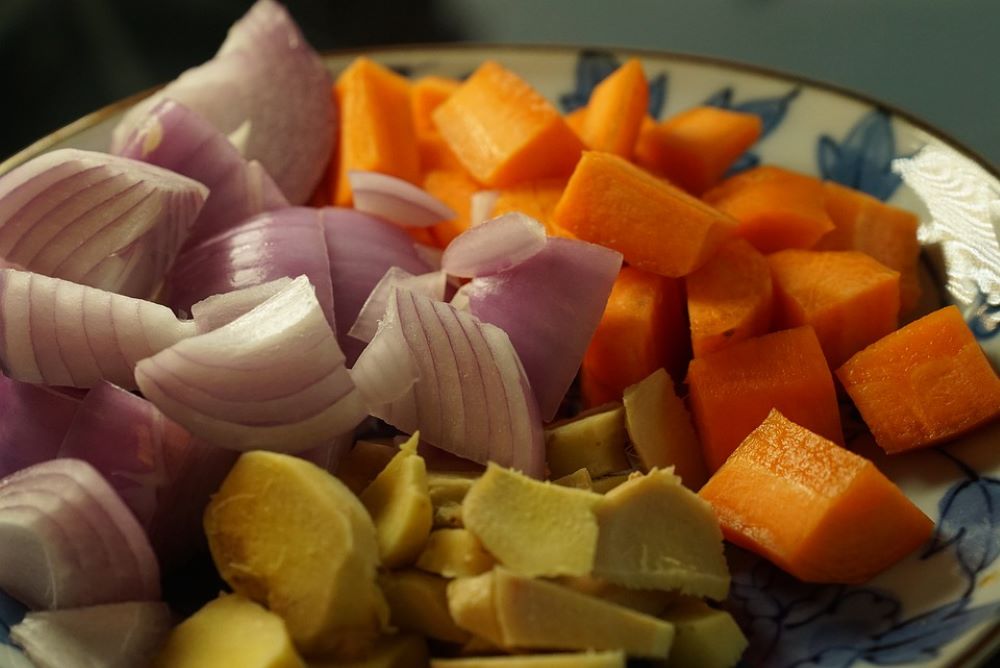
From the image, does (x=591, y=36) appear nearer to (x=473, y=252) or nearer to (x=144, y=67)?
(x=144, y=67)

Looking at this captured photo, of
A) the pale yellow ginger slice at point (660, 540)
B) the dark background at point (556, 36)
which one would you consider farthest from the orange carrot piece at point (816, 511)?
the dark background at point (556, 36)

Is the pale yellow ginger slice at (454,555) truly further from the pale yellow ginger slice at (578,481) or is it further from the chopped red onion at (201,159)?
the chopped red onion at (201,159)

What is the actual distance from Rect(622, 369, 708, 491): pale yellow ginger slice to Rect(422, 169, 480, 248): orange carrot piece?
19.7 inches

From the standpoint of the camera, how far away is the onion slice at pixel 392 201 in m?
1.67

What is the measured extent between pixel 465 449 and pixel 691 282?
1.52ft

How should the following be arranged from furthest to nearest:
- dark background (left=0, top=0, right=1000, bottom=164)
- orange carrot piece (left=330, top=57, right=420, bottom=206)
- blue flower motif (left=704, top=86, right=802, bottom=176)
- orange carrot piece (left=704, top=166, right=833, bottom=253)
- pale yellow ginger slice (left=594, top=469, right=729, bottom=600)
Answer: dark background (left=0, top=0, right=1000, bottom=164) → blue flower motif (left=704, top=86, right=802, bottom=176) → orange carrot piece (left=330, top=57, right=420, bottom=206) → orange carrot piece (left=704, top=166, right=833, bottom=253) → pale yellow ginger slice (left=594, top=469, right=729, bottom=600)

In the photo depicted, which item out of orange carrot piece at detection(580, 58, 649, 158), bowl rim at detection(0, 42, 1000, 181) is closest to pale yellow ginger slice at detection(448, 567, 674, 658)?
orange carrot piece at detection(580, 58, 649, 158)

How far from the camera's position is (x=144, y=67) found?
2857mm

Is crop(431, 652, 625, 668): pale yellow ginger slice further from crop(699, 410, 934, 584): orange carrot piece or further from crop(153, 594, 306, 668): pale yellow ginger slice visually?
crop(699, 410, 934, 584): orange carrot piece

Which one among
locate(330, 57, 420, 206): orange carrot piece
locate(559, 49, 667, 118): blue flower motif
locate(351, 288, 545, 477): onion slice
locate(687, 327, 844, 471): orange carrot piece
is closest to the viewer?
locate(351, 288, 545, 477): onion slice

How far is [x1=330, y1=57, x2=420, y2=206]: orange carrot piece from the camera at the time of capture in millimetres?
1859

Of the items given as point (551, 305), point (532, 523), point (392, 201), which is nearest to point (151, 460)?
point (532, 523)

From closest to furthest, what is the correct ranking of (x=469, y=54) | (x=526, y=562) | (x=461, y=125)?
(x=526, y=562) → (x=461, y=125) → (x=469, y=54)

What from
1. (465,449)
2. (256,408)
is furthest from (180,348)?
(465,449)
